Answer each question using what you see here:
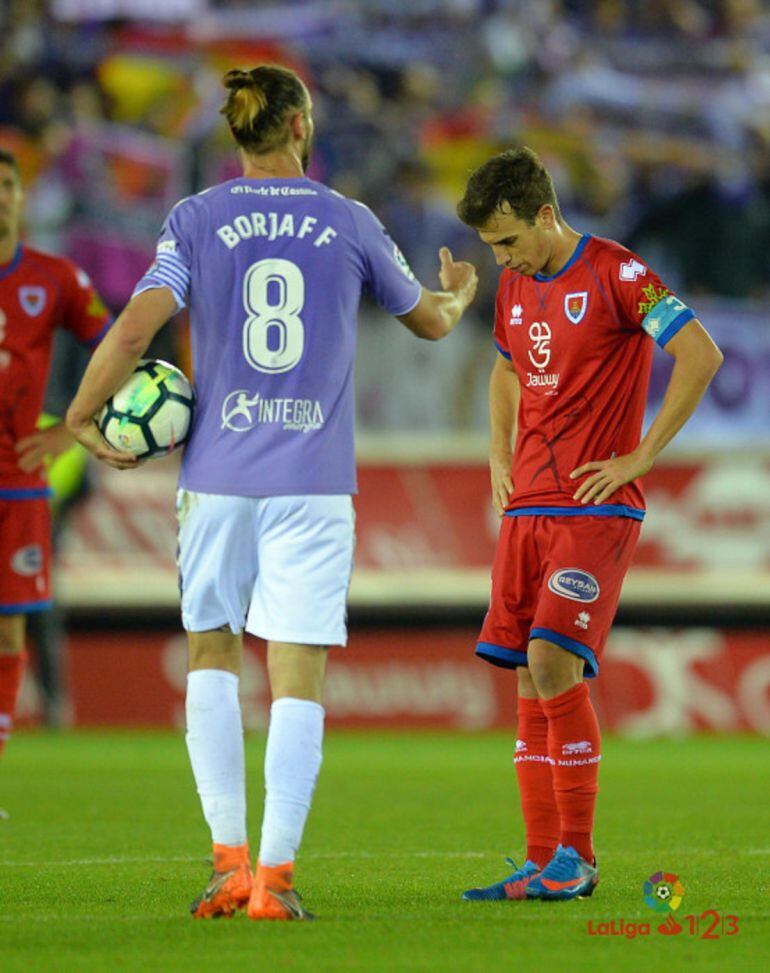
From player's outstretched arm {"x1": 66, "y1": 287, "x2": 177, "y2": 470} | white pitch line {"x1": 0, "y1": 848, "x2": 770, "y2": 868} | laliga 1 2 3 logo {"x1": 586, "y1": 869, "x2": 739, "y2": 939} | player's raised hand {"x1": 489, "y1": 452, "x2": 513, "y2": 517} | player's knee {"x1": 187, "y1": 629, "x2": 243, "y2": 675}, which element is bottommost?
white pitch line {"x1": 0, "y1": 848, "x2": 770, "y2": 868}

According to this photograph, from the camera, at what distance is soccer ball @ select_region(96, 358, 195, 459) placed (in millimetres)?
4930

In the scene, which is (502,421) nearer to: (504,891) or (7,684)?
(504,891)

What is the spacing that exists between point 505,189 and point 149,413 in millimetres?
1155

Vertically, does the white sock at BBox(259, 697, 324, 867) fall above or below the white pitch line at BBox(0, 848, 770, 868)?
above

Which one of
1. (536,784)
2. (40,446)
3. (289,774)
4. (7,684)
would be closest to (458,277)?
(536,784)

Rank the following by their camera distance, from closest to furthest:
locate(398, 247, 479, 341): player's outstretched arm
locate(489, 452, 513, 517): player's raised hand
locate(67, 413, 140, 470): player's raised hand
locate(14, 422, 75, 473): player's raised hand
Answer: locate(67, 413, 140, 470): player's raised hand < locate(398, 247, 479, 341): player's outstretched arm < locate(489, 452, 513, 517): player's raised hand < locate(14, 422, 75, 473): player's raised hand

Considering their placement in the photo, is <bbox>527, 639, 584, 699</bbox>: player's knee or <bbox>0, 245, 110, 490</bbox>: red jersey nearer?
<bbox>527, 639, 584, 699</bbox>: player's knee

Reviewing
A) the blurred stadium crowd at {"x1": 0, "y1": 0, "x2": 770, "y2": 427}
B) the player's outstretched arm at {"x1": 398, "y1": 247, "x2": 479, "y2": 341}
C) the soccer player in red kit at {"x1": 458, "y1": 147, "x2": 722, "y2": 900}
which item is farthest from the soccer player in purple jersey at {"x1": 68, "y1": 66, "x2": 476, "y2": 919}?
the blurred stadium crowd at {"x1": 0, "y1": 0, "x2": 770, "y2": 427}

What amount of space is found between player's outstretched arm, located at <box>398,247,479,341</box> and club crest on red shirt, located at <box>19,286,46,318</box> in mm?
2354

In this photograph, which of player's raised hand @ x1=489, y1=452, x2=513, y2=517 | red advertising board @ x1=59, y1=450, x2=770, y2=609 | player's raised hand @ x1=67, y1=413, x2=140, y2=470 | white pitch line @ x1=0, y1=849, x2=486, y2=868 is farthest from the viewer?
red advertising board @ x1=59, y1=450, x2=770, y2=609

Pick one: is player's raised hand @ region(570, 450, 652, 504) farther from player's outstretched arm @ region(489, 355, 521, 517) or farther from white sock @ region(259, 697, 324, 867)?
white sock @ region(259, 697, 324, 867)

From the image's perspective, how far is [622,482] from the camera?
17.2ft

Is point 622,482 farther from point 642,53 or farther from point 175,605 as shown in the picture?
point 642,53

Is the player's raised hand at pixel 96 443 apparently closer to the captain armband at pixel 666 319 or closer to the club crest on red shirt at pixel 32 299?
the captain armband at pixel 666 319
